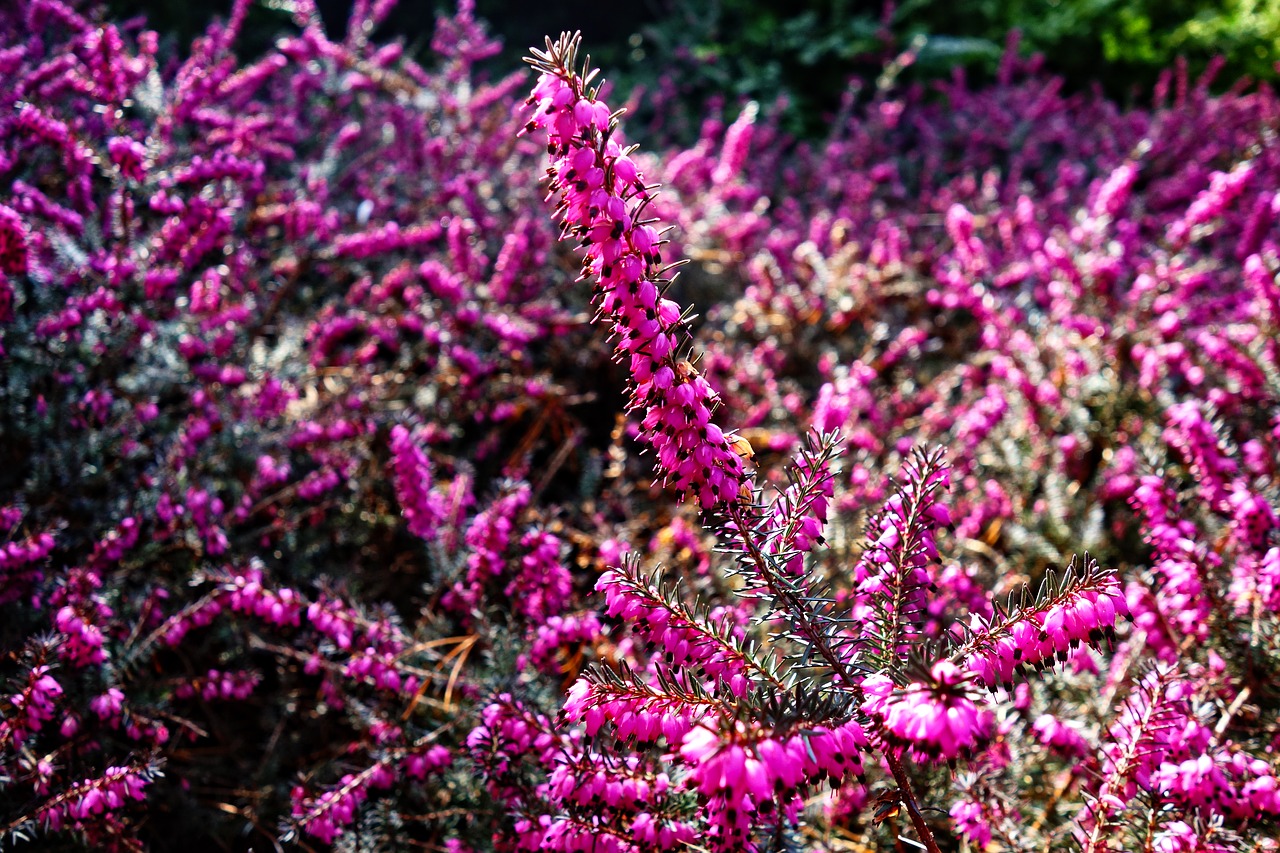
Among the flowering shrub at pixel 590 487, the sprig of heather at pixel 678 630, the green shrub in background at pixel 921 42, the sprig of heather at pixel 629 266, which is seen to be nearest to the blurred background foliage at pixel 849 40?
the green shrub in background at pixel 921 42

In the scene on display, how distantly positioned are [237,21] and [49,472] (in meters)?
2.70

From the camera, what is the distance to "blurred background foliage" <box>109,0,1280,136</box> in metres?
5.91

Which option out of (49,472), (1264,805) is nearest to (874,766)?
(1264,805)

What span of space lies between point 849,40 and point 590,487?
5.04 m

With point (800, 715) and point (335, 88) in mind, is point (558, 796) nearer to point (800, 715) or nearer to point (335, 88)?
point (800, 715)

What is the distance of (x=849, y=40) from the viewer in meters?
6.44

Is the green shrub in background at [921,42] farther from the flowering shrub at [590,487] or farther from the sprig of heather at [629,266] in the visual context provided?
the sprig of heather at [629,266]

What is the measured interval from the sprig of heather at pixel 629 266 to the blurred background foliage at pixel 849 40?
5077 mm

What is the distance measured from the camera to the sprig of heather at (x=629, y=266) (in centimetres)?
111

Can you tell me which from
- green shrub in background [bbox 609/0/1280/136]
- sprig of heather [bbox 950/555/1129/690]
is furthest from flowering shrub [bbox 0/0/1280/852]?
green shrub in background [bbox 609/0/1280/136]

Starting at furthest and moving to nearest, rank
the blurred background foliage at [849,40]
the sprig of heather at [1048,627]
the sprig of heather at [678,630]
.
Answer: the blurred background foliage at [849,40]
the sprig of heather at [678,630]
the sprig of heather at [1048,627]

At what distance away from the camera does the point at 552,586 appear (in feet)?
6.53

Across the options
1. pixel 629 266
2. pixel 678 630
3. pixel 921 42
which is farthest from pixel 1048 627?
pixel 921 42

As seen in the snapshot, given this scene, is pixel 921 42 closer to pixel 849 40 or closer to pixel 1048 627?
pixel 849 40
